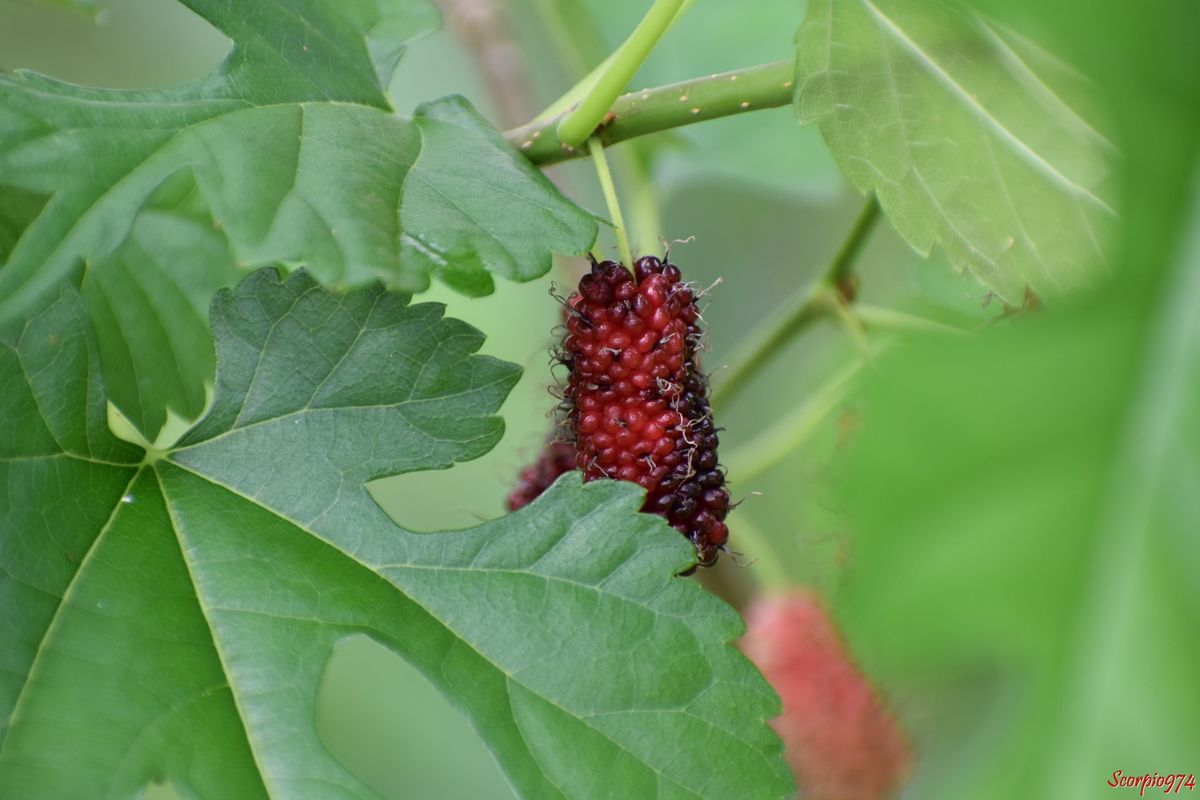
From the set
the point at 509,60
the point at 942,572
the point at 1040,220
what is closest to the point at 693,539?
the point at 1040,220

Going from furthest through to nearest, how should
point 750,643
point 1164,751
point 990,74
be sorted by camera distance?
point 750,643
point 990,74
point 1164,751

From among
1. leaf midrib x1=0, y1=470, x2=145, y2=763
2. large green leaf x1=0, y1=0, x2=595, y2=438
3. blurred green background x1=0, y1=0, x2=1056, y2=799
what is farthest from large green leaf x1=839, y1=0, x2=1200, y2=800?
blurred green background x1=0, y1=0, x2=1056, y2=799

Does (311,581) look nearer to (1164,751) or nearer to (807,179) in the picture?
(1164,751)

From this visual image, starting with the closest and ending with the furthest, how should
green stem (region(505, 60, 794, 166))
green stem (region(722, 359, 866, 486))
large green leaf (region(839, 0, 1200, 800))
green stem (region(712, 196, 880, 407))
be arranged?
large green leaf (region(839, 0, 1200, 800))
green stem (region(505, 60, 794, 166))
green stem (region(712, 196, 880, 407))
green stem (region(722, 359, 866, 486))

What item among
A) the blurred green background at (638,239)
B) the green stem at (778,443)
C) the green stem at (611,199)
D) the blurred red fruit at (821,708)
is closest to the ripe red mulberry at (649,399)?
the green stem at (611,199)

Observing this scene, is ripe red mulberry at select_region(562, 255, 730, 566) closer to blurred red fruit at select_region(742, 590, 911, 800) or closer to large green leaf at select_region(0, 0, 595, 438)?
large green leaf at select_region(0, 0, 595, 438)

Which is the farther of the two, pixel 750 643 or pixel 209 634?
pixel 750 643

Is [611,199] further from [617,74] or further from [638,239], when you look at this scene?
[638,239]
